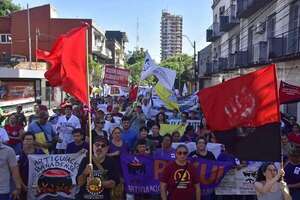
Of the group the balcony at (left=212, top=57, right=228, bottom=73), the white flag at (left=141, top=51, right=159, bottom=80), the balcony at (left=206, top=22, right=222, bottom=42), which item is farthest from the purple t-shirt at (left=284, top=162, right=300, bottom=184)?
the balcony at (left=206, top=22, right=222, bottom=42)

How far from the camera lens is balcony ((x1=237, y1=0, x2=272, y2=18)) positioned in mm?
29184

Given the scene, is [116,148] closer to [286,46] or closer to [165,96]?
[165,96]

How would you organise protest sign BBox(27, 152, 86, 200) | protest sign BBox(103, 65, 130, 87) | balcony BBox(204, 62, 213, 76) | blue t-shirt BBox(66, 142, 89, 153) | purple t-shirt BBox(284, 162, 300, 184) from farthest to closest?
balcony BBox(204, 62, 213, 76) → protest sign BBox(103, 65, 130, 87) → blue t-shirt BBox(66, 142, 89, 153) → protest sign BBox(27, 152, 86, 200) → purple t-shirt BBox(284, 162, 300, 184)

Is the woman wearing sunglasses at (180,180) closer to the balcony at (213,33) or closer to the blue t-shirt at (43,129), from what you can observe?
the blue t-shirt at (43,129)

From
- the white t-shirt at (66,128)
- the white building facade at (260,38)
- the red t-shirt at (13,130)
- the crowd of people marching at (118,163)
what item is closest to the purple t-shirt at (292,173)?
the crowd of people marching at (118,163)

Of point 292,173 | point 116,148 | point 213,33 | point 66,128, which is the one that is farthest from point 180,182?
point 213,33

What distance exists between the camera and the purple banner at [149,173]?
884 cm

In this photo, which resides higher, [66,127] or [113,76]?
[113,76]

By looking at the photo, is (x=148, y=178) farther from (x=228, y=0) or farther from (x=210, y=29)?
(x=210, y=29)

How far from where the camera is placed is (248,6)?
3069 centimetres

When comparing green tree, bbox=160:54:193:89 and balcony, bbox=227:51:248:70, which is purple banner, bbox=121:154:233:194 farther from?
green tree, bbox=160:54:193:89

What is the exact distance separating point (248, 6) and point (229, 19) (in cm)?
1089

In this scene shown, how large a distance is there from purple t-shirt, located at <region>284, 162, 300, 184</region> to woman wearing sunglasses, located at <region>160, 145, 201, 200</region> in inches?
59.2

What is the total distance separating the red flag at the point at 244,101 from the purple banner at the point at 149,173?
1.91 metres
